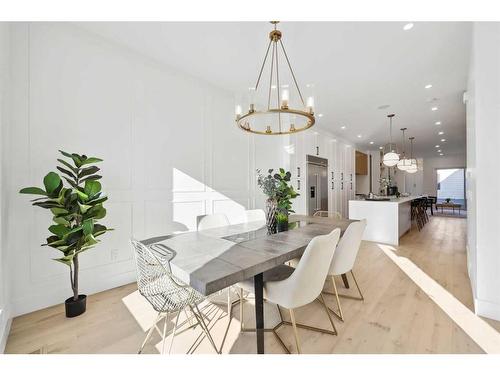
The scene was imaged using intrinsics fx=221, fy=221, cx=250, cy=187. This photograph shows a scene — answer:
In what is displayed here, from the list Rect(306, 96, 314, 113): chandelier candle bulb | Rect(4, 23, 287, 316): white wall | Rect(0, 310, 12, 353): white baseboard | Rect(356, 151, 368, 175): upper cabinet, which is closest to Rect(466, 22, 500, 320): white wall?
Rect(306, 96, 314, 113): chandelier candle bulb

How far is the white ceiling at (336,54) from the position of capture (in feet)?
7.56

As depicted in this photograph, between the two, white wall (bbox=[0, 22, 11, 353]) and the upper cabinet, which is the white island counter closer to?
the upper cabinet

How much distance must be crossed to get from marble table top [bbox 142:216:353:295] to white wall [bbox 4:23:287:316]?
1.18 m

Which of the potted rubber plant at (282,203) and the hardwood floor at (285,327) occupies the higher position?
the potted rubber plant at (282,203)

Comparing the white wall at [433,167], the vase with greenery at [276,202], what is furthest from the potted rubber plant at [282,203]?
the white wall at [433,167]

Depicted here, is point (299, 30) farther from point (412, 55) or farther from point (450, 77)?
point (450, 77)

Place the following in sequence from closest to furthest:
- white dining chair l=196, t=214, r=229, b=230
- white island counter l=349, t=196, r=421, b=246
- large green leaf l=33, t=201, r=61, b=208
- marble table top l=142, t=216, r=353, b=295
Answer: marble table top l=142, t=216, r=353, b=295 → large green leaf l=33, t=201, r=61, b=208 → white dining chair l=196, t=214, r=229, b=230 → white island counter l=349, t=196, r=421, b=246

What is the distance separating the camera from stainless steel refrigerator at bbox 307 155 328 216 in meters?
5.38

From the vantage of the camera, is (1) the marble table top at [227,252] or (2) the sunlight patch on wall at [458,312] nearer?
(1) the marble table top at [227,252]

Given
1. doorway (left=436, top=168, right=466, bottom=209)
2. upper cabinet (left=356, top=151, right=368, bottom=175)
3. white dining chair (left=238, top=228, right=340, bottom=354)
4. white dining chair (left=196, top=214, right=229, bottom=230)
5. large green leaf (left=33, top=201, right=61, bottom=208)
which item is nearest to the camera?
white dining chair (left=238, top=228, right=340, bottom=354)

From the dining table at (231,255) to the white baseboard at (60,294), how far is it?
1.27 meters

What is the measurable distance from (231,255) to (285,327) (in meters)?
0.91

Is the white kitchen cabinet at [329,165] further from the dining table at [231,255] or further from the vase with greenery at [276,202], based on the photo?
the dining table at [231,255]
